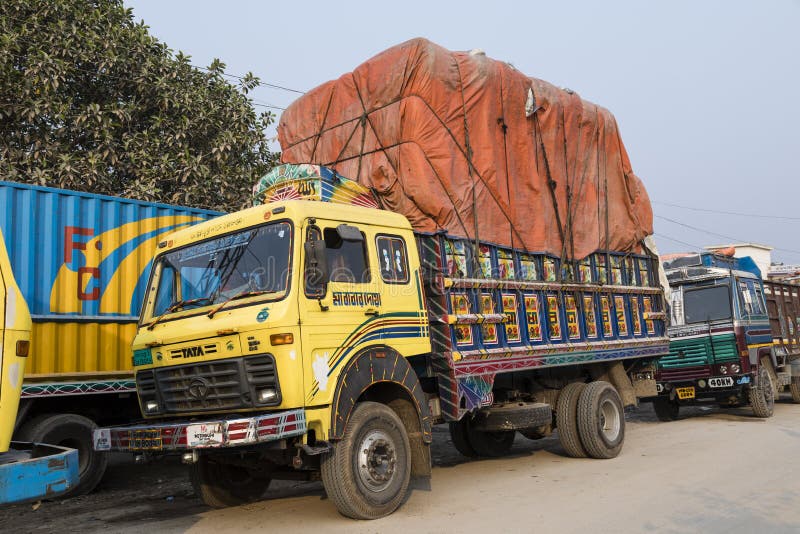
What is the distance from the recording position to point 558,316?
309 inches

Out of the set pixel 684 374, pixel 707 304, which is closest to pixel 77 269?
pixel 684 374

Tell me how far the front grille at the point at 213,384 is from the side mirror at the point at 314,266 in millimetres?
652

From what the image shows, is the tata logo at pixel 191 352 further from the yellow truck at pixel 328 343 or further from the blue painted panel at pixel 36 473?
the blue painted panel at pixel 36 473

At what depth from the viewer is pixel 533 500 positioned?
20.0 ft

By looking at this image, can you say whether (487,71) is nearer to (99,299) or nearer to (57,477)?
(99,299)

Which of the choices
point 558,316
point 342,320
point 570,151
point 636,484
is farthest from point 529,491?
point 570,151

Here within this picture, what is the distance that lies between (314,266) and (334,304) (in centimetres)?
42

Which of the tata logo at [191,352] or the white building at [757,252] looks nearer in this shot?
the tata logo at [191,352]

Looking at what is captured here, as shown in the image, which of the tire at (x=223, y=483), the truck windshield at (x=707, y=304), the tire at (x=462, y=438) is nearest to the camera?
the tire at (x=223, y=483)

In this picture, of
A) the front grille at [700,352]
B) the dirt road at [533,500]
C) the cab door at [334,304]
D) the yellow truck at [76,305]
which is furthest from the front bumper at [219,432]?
the front grille at [700,352]

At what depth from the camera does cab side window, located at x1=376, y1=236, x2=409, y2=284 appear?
6039 mm

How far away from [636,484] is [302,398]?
364 cm

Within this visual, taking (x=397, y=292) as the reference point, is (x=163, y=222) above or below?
above

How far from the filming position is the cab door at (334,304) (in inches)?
202
